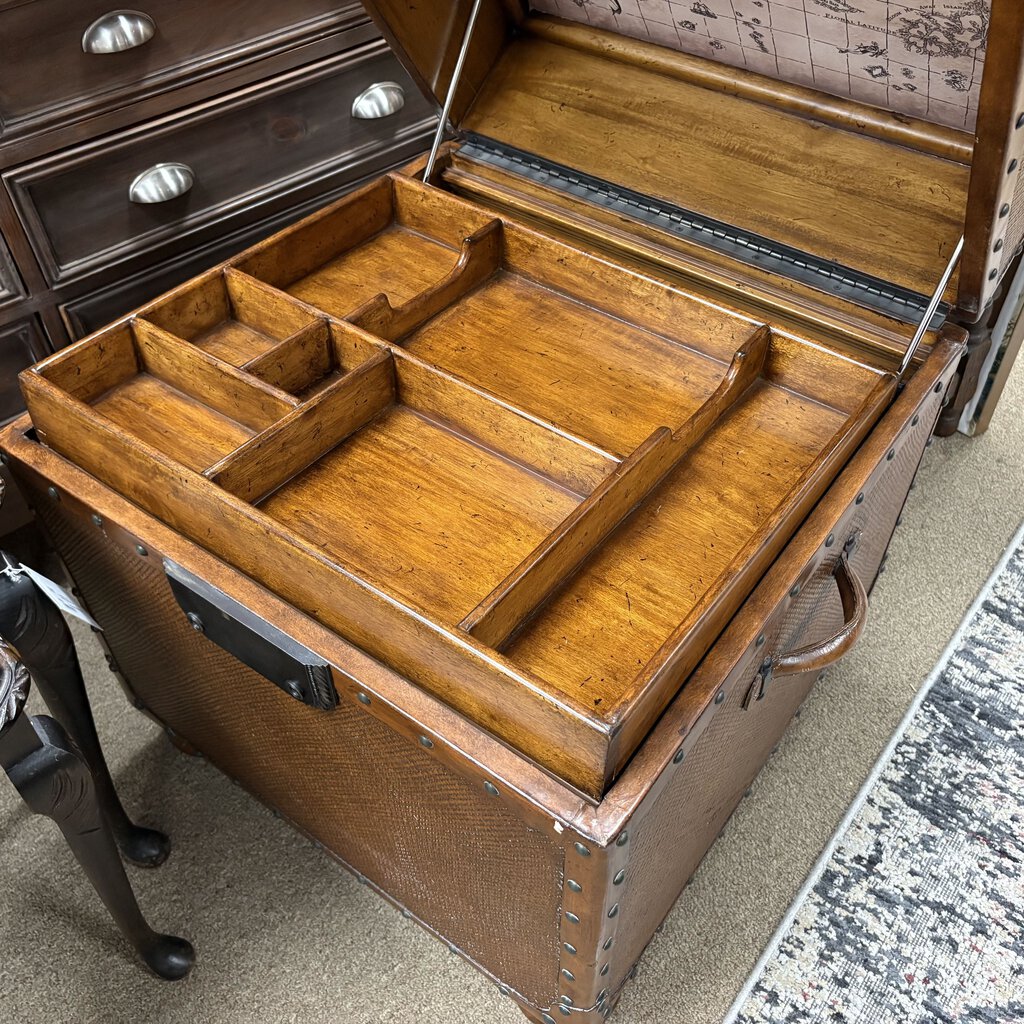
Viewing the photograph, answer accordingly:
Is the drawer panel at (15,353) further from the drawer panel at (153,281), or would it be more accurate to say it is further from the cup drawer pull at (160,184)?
the cup drawer pull at (160,184)

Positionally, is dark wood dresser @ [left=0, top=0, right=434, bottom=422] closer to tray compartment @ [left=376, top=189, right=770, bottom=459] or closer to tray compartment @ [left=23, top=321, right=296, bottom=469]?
tray compartment @ [left=23, top=321, right=296, bottom=469]

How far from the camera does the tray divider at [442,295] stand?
3.77ft

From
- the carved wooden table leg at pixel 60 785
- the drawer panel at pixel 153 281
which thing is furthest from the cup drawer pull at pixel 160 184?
the carved wooden table leg at pixel 60 785

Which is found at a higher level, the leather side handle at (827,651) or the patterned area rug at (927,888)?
the leather side handle at (827,651)

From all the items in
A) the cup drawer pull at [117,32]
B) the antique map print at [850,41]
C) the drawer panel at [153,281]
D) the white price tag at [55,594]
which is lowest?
the white price tag at [55,594]

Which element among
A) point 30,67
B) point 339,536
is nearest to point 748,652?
point 339,536

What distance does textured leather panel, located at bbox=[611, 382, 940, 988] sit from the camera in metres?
0.92

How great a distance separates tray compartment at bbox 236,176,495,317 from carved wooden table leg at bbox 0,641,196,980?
561 millimetres

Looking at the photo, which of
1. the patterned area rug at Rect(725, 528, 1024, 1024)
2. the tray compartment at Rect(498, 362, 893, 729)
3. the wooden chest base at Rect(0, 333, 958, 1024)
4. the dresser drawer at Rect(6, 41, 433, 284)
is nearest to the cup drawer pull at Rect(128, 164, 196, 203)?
the dresser drawer at Rect(6, 41, 433, 284)

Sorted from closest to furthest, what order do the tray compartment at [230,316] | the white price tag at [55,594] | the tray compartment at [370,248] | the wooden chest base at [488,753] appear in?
1. the wooden chest base at [488,753]
2. the white price tag at [55,594]
3. the tray compartment at [230,316]
4. the tray compartment at [370,248]

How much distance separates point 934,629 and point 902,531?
222 millimetres

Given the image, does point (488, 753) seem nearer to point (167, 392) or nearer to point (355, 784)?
point (355, 784)

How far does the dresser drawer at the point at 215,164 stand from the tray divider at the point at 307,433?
1.73 ft

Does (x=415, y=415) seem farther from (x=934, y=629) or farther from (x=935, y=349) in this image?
(x=934, y=629)
